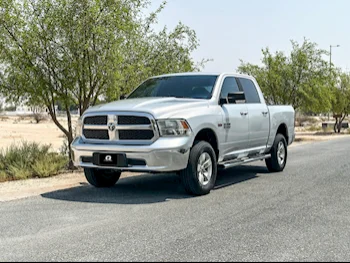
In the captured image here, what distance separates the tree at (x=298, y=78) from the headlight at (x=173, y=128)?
21.0 meters

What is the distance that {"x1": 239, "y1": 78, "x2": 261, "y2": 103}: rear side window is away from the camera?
35.3ft

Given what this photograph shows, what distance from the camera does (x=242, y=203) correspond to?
315 inches

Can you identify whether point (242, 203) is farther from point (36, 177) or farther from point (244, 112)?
point (36, 177)

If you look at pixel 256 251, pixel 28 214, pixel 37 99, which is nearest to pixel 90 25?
pixel 37 99

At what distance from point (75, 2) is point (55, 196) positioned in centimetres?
547

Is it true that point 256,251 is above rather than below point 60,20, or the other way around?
below

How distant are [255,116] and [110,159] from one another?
3.65 metres

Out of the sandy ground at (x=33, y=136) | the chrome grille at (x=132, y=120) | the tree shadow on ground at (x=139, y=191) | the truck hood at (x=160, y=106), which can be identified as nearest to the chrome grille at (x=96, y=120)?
the truck hood at (x=160, y=106)

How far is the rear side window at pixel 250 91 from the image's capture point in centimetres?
1077

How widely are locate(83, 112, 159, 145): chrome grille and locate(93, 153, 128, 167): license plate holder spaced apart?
259 millimetres

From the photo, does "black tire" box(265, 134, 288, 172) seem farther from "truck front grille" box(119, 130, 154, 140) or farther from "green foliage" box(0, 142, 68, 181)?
"green foliage" box(0, 142, 68, 181)

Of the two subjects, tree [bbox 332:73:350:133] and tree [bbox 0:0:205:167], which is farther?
tree [bbox 332:73:350:133]

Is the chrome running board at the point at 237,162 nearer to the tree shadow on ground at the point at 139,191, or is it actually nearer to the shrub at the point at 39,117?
the tree shadow on ground at the point at 139,191

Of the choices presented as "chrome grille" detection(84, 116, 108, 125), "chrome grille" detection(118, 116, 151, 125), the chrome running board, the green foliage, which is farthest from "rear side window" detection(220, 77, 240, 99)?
the green foliage
